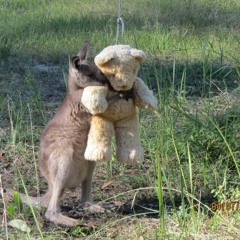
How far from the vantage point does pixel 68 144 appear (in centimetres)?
375

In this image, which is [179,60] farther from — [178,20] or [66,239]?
[66,239]

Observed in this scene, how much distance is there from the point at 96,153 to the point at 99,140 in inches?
2.9

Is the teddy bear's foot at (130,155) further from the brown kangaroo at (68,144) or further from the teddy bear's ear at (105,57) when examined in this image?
the teddy bear's ear at (105,57)

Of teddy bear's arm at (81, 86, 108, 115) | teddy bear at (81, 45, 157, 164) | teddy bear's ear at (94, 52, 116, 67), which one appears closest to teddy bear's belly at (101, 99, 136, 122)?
teddy bear at (81, 45, 157, 164)

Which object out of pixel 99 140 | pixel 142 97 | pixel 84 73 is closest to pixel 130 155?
pixel 99 140

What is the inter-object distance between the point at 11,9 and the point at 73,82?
7261mm

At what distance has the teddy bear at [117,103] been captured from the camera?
11.6 feet

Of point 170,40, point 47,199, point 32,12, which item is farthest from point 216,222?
point 32,12

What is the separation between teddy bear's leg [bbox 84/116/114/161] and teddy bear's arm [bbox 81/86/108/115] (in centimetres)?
11

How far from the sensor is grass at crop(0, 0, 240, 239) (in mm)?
3619

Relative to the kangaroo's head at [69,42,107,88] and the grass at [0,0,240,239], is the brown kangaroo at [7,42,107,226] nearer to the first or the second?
the kangaroo's head at [69,42,107,88]

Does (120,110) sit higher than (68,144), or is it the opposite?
(120,110)
